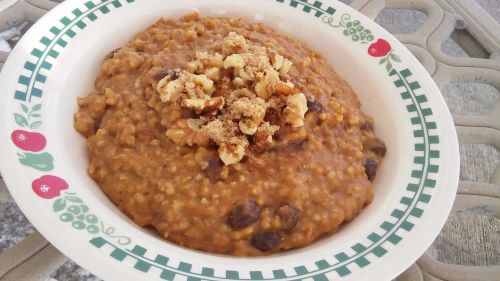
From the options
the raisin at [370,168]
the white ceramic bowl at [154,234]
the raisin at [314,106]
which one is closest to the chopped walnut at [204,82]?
the raisin at [314,106]

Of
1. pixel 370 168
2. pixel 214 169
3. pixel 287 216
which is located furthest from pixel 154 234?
pixel 370 168

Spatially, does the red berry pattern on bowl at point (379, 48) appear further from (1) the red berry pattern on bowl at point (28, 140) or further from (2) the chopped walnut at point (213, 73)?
(1) the red berry pattern on bowl at point (28, 140)

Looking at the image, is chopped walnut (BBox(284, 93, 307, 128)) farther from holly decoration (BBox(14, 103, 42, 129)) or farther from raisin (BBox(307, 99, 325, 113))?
holly decoration (BBox(14, 103, 42, 129))

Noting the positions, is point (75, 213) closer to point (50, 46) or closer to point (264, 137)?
point (264, 137)

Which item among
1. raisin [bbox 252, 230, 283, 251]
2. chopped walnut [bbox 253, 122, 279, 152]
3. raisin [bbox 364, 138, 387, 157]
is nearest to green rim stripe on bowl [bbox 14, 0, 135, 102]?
chopped walnut [bbox 253, 122, 279, 152]

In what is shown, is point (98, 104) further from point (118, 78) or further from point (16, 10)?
point (16, 10)


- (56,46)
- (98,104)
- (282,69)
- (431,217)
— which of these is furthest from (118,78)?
(431,217)
